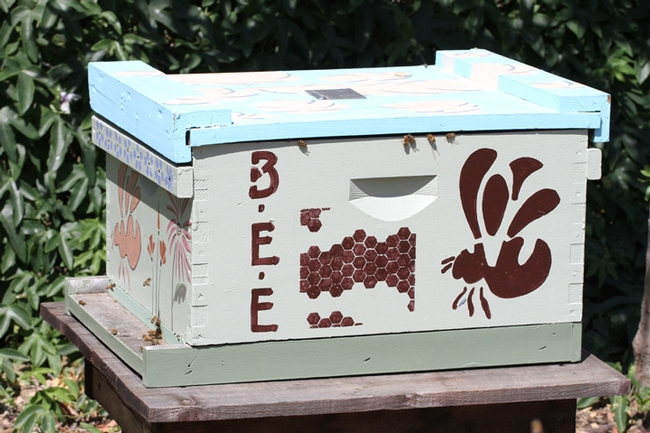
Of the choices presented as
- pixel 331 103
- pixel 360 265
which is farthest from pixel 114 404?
pixel 331 103

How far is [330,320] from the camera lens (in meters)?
2.27

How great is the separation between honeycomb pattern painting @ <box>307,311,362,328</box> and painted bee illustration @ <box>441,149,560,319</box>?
24cm

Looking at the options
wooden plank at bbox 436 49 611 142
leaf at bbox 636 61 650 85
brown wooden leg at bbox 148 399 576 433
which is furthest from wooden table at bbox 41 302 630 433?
leaf at bbox 636 61 650 85

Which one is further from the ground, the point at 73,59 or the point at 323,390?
the point at 73,59

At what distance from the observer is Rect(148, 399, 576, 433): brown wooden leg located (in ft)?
7.79

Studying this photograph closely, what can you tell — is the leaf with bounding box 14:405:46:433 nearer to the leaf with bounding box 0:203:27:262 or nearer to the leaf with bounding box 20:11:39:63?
the leaf with bounding box 0:203:27:262

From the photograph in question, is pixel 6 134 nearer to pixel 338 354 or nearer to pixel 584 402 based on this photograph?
pixel 338 354

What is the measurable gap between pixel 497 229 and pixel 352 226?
0.33 metres

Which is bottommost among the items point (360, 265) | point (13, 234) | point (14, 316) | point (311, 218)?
point (14, 316)

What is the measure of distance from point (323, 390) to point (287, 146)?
0.52m

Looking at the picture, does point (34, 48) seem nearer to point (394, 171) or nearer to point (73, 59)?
point (73, 59)

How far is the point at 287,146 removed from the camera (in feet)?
7.03

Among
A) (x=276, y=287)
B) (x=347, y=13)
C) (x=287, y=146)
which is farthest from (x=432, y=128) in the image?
(x=347, y=13)

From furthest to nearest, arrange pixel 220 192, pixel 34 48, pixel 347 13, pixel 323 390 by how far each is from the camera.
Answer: pixel 347 13 < pixel 34 48 < pixel 323 390 < pixel 220 192
